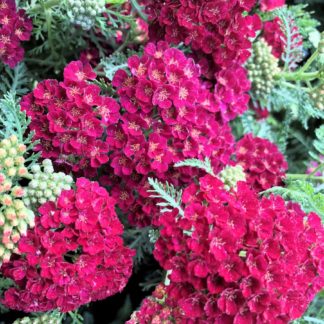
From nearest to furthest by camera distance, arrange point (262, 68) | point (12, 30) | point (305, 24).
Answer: point (12, 30) < point (262, 68) < point (305, 24)

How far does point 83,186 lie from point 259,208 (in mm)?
528

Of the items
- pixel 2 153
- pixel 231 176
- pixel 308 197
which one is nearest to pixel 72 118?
pixel 2 153

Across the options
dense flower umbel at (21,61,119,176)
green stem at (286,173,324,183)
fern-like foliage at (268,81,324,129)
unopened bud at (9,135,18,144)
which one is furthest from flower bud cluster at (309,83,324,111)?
unopened bud at (9,135,18,144)

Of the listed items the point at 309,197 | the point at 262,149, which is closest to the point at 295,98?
the point at 262,149

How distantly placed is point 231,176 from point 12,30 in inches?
37.2

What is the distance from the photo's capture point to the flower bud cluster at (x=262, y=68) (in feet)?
7.88

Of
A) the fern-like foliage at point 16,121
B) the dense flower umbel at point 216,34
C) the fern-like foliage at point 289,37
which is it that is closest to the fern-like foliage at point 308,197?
the dense flower umbel at point 216,34

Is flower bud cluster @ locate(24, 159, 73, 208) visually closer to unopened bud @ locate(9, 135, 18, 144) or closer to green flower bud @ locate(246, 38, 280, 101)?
unopened bud @ locate(9, 135, 18, 144)

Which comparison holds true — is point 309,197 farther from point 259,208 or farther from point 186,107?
point 186,107

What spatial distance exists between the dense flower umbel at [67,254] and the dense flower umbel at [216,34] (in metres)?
0.70

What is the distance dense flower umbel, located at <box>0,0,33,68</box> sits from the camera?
2.04 m

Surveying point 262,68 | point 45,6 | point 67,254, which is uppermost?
point 262,68

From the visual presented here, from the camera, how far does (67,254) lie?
5.71 feet

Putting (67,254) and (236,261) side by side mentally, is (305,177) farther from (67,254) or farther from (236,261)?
(67,254)
